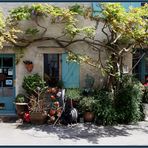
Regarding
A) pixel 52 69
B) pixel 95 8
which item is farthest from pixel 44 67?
pixel 95 8

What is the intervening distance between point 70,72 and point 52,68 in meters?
0.79

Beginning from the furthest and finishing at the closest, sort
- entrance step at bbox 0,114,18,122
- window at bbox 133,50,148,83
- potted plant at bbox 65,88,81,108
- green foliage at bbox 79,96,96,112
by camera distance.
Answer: window at bbox 133,50,148,83 < entrance step at bbox 0,114,18,122 < potted plant at bbox 65,88,81,108 < green foliage at bbox 79,96,96,112

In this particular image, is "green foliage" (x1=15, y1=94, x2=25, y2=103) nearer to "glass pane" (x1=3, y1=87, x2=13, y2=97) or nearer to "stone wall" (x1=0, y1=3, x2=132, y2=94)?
"stone wall" (x1=0, y1=3, x2=132, y2=94)

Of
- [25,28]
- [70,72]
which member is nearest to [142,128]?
[70,72]

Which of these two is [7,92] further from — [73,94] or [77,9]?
[77,9]

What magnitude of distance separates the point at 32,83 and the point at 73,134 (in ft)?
9.59

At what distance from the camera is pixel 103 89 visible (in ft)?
42.8

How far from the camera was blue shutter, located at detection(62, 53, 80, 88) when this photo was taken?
13.2m

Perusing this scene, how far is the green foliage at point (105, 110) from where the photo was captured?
1191 cm

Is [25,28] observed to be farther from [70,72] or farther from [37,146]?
[37,146]

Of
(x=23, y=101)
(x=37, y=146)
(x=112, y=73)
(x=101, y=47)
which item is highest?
(x=101, y=47)

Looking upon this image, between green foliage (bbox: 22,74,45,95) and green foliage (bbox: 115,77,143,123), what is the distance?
2953 millimetres

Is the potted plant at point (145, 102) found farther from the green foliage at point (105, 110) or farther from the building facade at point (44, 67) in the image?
the green foliage at point (105, 110)

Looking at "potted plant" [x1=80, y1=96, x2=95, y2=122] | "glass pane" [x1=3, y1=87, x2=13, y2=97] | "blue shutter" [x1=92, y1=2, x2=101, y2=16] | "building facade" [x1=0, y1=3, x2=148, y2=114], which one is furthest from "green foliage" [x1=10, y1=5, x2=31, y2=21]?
"potted plant" [x1=80, y1=96, x2=95, y2=122]
